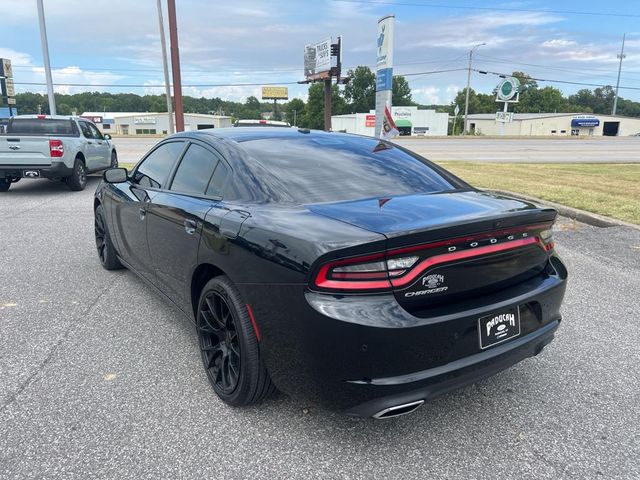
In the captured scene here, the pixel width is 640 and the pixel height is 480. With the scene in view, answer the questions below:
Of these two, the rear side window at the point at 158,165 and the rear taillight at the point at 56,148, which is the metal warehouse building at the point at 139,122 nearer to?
the rear taillight at the point at 56,148

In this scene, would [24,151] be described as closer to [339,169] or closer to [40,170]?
[40,170]

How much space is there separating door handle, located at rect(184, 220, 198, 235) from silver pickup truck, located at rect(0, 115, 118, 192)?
868cm

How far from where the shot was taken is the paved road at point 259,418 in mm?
2275

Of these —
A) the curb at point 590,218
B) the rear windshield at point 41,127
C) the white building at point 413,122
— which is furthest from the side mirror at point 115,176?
the white building at point 413,122

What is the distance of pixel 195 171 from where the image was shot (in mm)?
3434

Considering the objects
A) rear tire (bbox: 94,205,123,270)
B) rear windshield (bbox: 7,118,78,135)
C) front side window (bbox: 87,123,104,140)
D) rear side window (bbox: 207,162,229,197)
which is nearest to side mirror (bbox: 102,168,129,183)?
rear tire (bbox: 94,205,123,270)

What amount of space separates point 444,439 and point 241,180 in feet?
5.98

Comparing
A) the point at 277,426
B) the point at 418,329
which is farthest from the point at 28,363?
the point at 418,329

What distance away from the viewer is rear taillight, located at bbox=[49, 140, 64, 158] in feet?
33.2

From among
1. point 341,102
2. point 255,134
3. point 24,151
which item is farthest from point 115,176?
point 341,102

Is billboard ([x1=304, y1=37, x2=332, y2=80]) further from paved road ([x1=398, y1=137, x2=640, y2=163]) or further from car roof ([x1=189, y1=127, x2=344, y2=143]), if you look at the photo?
car roof ([x1=189, y1=127, x2=344, y2=143])

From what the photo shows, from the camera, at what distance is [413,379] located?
6.99 feet

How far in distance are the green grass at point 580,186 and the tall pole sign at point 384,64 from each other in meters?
2.88

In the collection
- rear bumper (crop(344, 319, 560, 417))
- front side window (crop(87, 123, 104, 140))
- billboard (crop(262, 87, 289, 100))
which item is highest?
billboard (crop(262, 87, 289, 100))
